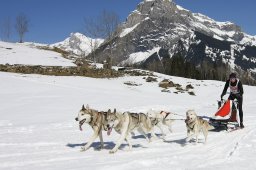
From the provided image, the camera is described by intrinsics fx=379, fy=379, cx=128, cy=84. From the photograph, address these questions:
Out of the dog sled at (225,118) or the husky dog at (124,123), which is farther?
the dog sled at (225,118)

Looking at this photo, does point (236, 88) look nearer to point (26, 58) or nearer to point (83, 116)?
point (83, 116)

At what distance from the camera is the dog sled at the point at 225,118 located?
12.5 meters

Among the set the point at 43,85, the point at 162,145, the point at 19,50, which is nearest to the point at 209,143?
the point at 162,145

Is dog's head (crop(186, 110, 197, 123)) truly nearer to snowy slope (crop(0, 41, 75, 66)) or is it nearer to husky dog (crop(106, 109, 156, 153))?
husky dog (crop(106, 109, 156, 153))

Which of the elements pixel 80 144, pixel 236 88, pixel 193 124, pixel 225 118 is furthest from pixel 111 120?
pixel 236 88

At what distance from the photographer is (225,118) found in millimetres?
12625

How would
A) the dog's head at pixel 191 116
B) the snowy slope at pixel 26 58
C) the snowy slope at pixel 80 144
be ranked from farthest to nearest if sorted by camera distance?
the snowy slope at pixel 26 58 → the dog's head at pixel 191 116 → the snowy slope at pixel 80 144

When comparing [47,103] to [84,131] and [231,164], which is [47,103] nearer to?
[84,131]

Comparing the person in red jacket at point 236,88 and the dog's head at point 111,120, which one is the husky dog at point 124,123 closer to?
the dog's head at point 111,120

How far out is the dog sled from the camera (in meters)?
12.5

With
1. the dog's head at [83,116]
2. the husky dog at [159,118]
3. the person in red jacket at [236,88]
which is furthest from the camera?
the person in red jacket at [236,88]

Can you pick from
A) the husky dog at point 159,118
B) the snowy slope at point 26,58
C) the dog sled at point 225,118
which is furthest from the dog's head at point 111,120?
the snowy slope at point 26,58

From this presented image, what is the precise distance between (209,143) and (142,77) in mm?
29598

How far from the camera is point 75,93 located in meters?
26.8
